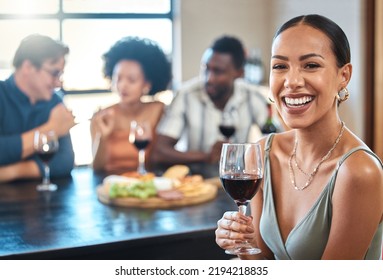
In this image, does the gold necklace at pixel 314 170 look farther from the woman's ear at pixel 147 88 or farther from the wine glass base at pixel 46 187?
the woman's ear at pixel 147 88

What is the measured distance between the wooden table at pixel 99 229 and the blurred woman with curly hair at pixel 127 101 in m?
0.62

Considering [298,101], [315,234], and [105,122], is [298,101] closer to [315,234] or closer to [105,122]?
[315,234]

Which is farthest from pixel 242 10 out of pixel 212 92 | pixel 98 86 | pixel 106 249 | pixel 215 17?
pixel 106 249

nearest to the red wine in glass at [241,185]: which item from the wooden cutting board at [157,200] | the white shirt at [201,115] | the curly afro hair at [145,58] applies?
the wooden cutting board at [157,200]

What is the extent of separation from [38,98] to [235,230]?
160cm

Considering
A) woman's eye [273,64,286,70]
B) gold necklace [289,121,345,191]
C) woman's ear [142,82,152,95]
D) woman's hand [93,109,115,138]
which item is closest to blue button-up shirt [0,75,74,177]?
woman's hand [93,109,115,138]

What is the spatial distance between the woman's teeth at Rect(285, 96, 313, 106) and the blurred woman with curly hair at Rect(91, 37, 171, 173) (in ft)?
4.95

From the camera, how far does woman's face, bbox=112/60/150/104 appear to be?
274cm

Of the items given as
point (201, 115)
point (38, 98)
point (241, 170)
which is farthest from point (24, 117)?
point (241, 170)

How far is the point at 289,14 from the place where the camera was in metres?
4.20

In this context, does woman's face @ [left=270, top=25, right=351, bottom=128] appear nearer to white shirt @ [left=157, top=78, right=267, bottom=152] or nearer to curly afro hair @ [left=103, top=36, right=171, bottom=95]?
curly afro hair @ [left=103, top=36, right=171, bottom=95]

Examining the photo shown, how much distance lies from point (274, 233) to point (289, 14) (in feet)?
10.6

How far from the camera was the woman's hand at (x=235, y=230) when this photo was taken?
1023 millimetres

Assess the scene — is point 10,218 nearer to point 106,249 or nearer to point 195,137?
point 106,249
